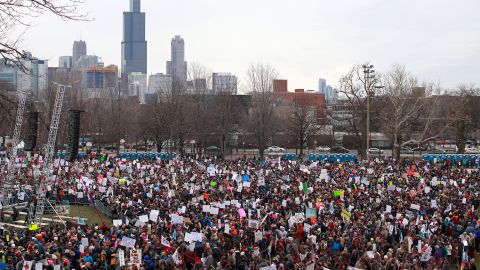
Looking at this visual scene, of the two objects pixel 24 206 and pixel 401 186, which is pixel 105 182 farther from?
pixel 401 186

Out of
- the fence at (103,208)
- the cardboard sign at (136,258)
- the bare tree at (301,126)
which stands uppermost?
the bare tree at (301,126)

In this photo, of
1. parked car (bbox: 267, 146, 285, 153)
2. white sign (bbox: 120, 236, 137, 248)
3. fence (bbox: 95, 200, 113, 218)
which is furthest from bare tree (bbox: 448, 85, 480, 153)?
white sign (bbox: 120, 236, 137, 248)

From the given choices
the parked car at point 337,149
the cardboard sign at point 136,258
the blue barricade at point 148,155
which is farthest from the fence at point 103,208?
the parked car at point 337,149

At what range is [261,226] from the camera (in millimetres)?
21656

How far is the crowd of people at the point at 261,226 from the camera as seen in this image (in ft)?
55.1

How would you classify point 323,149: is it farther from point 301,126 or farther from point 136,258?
point 136,258

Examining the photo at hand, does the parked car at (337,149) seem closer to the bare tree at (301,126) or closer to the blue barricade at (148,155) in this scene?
the bare tree at (301,126)

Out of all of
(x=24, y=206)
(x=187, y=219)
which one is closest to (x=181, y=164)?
(x=24, y=206)

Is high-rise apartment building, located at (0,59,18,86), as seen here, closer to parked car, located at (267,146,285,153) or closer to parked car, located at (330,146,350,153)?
parked car, located at (267,146,285,153)

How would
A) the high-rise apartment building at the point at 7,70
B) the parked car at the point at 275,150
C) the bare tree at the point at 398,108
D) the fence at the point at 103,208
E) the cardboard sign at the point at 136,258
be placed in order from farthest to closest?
the parked car at the point at 275,150, the bare tree at the point at 398,108, the fence at the point at 103,208, the cardboard sign at the point at 136,258, the high-rise apartment building at the point at 7,70

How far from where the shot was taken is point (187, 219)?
22328 mm

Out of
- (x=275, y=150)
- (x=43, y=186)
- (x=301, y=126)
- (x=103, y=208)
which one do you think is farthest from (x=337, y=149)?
(x=43, y=186)

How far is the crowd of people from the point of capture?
55.1 ft

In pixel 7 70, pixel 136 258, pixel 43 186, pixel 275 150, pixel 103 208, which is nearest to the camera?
pixel 136 258
